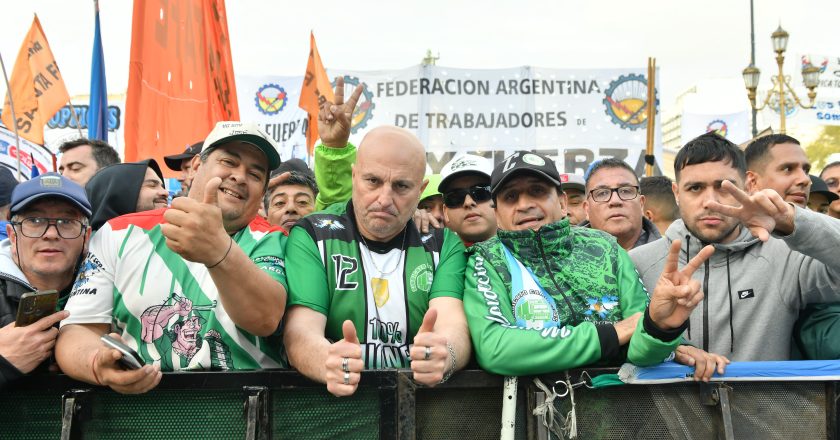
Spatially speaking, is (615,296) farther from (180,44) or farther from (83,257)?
(180,44)

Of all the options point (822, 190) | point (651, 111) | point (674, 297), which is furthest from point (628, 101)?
point (674, 297)

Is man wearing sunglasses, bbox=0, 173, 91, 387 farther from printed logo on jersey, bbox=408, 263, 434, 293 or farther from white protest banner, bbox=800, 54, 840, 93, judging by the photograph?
white protest banner, bbox=800, 54, 840, 93

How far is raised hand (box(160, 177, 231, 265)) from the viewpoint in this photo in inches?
84.7

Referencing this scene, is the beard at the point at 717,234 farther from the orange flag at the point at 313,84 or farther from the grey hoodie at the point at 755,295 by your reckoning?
the orange flag at the point at 313,84

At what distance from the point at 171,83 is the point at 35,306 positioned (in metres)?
4.36

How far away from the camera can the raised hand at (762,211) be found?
2.55 meters

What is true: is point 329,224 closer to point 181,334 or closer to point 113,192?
point 181,334

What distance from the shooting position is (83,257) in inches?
116

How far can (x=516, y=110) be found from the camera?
32.8 feet

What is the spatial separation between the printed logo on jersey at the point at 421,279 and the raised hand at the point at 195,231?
877mm

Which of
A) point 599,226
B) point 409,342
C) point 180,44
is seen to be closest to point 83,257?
point 409,342

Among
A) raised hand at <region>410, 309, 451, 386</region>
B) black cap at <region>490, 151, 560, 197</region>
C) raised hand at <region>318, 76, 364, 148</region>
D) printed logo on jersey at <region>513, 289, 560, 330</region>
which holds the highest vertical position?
raised hand at <region>318, 76, 364, 148</region>

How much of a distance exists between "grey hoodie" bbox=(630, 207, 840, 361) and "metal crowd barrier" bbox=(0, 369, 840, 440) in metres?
0.57

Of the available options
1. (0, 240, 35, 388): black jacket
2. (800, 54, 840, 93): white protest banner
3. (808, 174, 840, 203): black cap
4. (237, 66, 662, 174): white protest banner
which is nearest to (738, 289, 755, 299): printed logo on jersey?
(0, 240, 35, 388): black jacket
